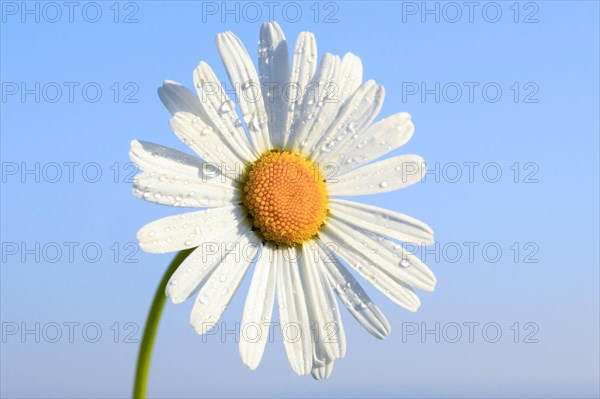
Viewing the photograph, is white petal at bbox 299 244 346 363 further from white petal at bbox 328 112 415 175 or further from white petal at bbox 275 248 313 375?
white petal at bbox 328 112 415 175

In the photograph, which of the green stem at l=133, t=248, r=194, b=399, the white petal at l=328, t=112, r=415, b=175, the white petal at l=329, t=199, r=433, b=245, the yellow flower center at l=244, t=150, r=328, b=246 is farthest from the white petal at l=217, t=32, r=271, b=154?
the green stem at l=133, t=248, r=194, b=399

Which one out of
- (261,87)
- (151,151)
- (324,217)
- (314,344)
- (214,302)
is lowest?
(314,344)

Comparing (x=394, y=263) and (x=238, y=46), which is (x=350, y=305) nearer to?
(x=394, y=263)

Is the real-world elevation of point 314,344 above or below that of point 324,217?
below

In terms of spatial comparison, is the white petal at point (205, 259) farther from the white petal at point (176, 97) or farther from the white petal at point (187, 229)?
the white petal at point (176, 97)

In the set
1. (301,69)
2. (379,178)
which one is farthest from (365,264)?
(301,69)

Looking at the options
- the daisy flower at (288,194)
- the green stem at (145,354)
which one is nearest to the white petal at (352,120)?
the daisy flower at (288,194)

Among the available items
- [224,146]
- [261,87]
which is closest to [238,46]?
[261,87]
